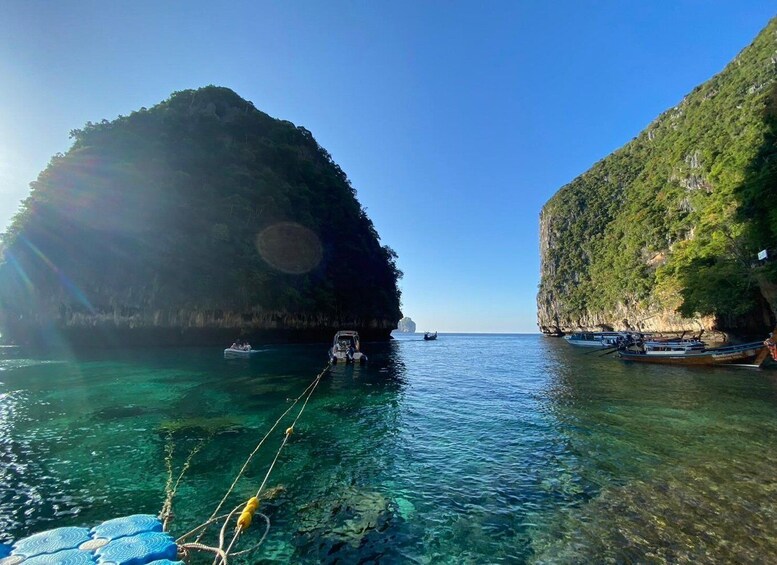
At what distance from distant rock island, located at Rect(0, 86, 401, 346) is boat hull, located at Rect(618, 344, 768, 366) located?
48.1 m

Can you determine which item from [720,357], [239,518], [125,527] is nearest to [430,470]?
[239,518]

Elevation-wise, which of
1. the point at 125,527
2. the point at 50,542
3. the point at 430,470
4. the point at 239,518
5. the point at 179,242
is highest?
the point at 179,242

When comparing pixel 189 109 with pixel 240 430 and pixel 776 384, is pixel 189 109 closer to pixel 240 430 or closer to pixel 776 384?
pixel 240 430

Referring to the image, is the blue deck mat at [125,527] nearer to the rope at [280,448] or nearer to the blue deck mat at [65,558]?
the blue deck mat at [65,558]

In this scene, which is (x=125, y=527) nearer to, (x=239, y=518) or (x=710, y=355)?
(x=239, y=518)

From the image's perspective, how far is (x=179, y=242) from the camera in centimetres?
4944

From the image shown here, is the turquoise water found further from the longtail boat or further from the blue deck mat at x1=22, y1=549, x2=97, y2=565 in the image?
the longtail boat

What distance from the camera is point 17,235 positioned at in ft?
147

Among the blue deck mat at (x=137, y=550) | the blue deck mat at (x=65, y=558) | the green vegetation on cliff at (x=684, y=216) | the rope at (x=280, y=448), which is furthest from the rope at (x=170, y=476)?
the green vegetation on cliff at (x=684, y=216)

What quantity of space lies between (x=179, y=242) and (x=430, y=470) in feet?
174

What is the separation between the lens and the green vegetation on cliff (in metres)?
33.9

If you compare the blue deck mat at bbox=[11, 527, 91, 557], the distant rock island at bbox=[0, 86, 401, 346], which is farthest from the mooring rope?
the distant rock island at bbox=[0, 86, 401, 346]

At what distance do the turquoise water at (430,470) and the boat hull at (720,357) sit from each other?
10.7 m

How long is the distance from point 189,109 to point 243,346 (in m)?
58.5
